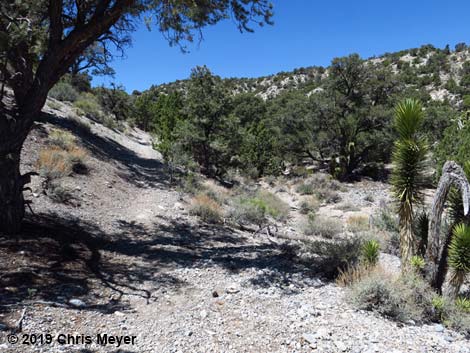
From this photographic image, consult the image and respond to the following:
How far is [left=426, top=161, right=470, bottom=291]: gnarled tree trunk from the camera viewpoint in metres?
5.02

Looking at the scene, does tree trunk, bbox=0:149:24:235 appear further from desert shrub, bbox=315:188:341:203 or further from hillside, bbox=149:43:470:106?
hillside, bbox=149:43:470:106

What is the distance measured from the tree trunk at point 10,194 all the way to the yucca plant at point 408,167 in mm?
6802

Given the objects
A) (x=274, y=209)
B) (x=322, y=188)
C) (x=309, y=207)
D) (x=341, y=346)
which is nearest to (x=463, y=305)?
(x=341, y=346)

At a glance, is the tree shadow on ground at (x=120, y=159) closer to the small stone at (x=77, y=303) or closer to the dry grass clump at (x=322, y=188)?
the dry grass clump at (x=322, y=188)

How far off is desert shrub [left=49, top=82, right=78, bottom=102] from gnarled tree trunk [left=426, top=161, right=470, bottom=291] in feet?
84.5

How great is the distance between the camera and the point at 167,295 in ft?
16.2

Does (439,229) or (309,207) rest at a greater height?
(439,229)

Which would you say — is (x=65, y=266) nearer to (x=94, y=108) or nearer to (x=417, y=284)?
(x=417, y=284)

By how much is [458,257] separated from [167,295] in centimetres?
473

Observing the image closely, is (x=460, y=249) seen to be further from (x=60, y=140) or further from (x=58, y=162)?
(x=60, y=140)

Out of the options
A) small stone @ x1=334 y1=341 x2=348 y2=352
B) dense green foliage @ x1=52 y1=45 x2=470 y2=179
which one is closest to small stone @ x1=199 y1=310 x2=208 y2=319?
small stone @ x1=334 y1=341 x2=348 y2=352

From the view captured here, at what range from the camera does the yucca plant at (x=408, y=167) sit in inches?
211

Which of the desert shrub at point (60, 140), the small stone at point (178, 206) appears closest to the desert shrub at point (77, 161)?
the desert shrub at point (60, 140)

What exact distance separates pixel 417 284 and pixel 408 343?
4.34ft
